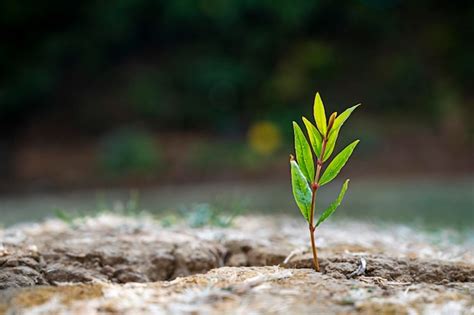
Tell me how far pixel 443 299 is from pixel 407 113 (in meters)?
7.39

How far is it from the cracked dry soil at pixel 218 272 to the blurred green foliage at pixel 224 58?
5750mm

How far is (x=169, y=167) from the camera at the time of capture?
711 centimetres

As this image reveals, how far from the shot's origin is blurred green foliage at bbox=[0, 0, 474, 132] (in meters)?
7.58

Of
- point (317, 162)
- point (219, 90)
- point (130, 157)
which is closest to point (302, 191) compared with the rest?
point (317, 162)

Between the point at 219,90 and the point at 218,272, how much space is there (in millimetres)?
6821

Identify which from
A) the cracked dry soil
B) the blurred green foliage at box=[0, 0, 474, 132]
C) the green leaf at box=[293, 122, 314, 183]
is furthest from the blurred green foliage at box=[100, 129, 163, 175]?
the green leaf at box=[293, 122, 314, 183]

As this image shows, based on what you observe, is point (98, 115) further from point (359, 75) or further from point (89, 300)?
point (89, 300)

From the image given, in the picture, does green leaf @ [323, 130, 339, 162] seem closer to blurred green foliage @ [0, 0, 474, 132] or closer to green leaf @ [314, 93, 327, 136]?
green leaf @ [314, 93, 327, 136]

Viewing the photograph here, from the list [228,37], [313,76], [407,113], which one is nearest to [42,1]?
[228,37]

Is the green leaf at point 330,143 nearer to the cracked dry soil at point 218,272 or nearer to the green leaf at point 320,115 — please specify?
the green leaf at point 320,115

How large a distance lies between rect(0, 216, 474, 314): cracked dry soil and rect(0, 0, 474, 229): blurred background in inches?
171

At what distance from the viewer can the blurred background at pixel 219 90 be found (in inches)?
274

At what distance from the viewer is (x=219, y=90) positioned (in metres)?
8.02

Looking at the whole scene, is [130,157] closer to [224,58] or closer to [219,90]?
[219,90]
